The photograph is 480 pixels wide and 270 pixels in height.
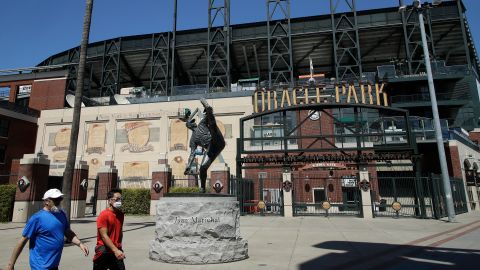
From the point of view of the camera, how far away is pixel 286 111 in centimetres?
2891

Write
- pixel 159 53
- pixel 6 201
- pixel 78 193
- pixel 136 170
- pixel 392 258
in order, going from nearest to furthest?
pixel 392 258 → pixel 6 201 → pixel 78 193 → pixel 136 170 → pixel 159 53

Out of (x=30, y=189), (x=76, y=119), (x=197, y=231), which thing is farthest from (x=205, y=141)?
(x=30, y=189)

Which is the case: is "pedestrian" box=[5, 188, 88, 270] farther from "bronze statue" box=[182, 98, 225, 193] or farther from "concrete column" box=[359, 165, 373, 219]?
"concrete column" box=[359, 165, 373, 219]

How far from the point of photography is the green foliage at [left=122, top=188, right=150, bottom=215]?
24.2m

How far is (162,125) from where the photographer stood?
3641 centimetres

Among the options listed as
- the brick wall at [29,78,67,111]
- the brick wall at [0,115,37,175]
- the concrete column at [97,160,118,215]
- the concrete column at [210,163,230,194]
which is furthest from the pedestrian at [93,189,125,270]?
the brick wall at [29,78,67,111]

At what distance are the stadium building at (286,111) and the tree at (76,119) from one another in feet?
32.2

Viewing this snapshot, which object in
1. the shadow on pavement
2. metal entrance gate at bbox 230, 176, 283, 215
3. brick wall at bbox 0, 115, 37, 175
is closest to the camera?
the shadow on pavement

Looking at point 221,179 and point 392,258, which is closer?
point 392,258

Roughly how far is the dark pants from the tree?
7501mm

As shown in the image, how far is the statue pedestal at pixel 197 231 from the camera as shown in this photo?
782cm

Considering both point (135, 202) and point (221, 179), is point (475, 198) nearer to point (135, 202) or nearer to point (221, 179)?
point (221, 179)

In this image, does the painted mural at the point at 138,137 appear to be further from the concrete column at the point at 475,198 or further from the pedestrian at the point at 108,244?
the concrete column at the point at 475,198

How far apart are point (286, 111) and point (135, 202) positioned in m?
14.6
